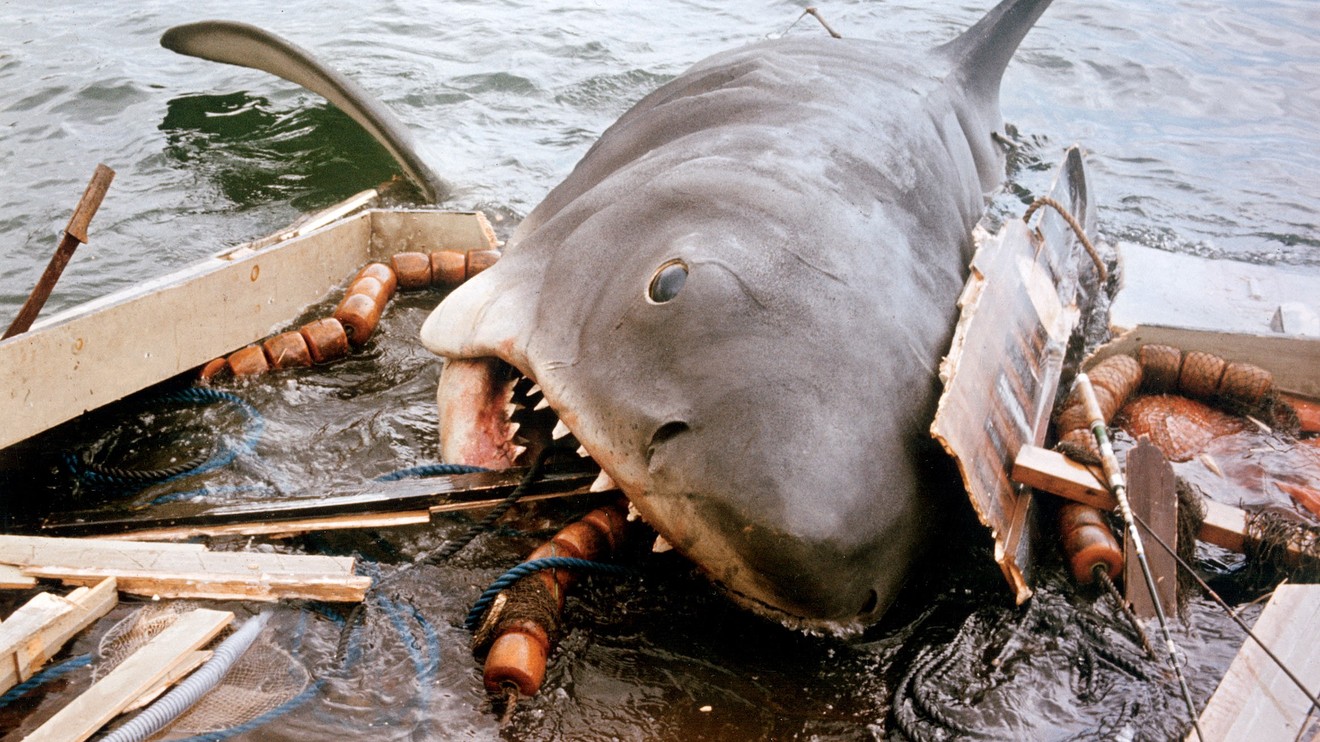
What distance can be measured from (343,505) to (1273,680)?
3101mm

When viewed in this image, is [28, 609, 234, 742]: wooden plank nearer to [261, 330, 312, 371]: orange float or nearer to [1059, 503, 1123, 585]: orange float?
[261, 330, 312, 371]: orange float

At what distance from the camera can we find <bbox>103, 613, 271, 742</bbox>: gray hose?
Answer: 2551mm

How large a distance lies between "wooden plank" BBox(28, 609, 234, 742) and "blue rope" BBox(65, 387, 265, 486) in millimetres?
1160

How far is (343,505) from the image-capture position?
11.7 feet

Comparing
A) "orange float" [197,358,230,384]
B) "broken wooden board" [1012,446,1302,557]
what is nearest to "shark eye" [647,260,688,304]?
"broken wooden board" [1012,446,1302,557]

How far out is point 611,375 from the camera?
3.10 meters

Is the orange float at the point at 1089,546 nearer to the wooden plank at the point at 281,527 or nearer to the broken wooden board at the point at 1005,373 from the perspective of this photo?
the broken wooden board at the point at 1005,373

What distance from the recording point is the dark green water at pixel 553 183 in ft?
10.5

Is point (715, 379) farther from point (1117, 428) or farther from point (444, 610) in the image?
point (1117, 428)

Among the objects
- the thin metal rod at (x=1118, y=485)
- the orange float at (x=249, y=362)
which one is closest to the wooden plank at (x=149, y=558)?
the orange float at (x=249, y=362)

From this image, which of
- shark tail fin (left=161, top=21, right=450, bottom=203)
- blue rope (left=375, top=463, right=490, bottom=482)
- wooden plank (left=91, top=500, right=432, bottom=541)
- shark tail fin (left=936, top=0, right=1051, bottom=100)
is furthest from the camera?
shark tail fin (left=161, top=21, right=450, bottom=203)

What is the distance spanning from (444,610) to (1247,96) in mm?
13168

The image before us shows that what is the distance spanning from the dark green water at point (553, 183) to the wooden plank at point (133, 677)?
0.65ft

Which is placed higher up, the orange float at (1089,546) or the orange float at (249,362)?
the orange float at (249,362)
